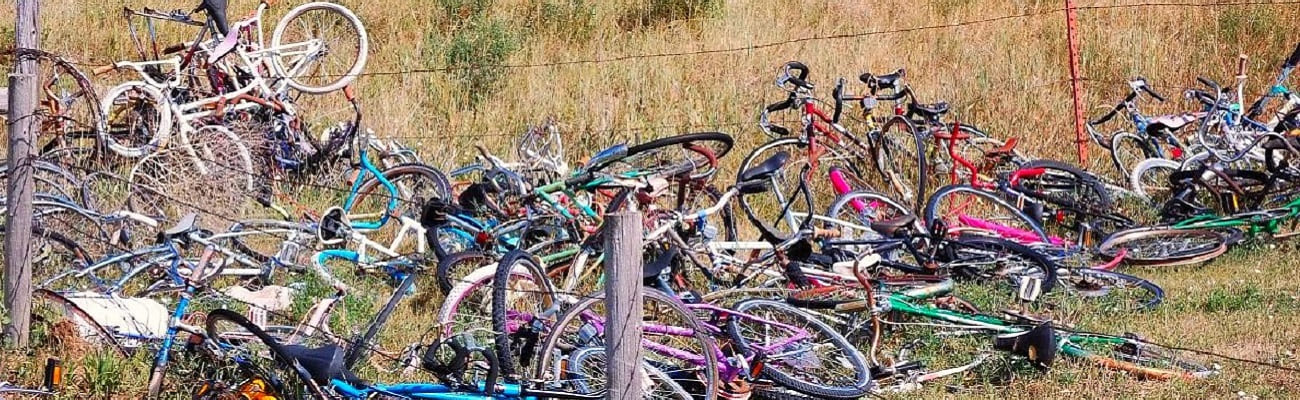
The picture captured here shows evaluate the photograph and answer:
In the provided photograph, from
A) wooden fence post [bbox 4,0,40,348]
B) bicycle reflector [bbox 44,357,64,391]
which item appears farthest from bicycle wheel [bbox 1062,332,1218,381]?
wooden fence post [bbox 4,0,40,348]

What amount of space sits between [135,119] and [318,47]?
1.32 meters

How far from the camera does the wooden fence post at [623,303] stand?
4035 mm

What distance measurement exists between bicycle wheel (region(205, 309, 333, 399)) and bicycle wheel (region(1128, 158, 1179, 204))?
699 cm

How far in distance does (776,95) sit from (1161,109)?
341cm

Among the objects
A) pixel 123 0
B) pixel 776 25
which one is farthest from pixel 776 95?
pixel 123 0

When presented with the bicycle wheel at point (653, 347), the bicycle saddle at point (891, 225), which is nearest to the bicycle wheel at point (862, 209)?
the bicycle saddle at point (891, 225)

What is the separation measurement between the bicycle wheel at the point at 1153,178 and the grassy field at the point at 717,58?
0.95 m

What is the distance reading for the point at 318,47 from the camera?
988 cm

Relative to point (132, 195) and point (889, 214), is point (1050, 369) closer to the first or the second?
point (889, 214)

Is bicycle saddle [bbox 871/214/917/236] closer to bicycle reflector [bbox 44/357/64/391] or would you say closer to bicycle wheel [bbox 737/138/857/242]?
bicycle wheel [bbox 737/138/857/242]

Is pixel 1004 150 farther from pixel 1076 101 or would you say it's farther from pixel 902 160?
pixel 1076 101

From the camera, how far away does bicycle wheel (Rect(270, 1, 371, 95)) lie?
9891 mm

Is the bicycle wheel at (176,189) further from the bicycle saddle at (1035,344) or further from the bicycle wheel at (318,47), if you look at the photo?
the bicycle saddle at (1035,344)

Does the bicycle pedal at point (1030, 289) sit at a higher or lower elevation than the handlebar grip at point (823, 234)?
lower
